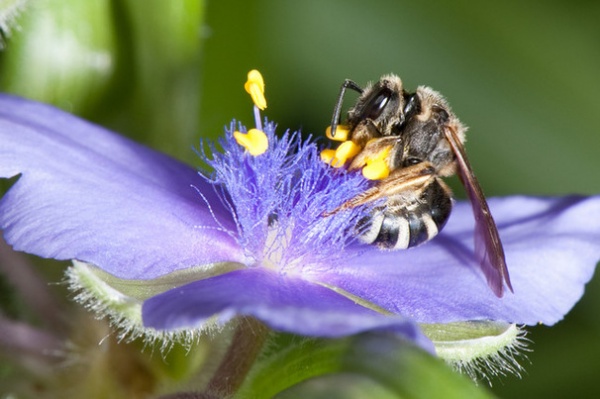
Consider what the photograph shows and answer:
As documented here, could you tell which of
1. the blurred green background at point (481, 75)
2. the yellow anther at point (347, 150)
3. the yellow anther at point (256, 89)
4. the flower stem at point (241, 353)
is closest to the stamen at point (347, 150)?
the yellow anther at point (347, 150)

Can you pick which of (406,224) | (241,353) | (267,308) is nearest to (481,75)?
(406,224)

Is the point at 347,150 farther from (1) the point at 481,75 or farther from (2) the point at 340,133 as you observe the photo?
(1) the point at 481,75

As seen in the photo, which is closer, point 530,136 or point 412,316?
point 412,316

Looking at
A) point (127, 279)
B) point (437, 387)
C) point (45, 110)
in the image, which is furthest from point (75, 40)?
point (437, 387)

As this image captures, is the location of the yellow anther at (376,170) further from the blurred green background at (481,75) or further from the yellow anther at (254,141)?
the blurred green background at (481,75)

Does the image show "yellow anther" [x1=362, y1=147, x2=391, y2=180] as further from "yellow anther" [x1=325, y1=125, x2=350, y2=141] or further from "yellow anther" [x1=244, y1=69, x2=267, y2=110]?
"yellow anther" [x1=244, y1=69, x2=267, y2=110]

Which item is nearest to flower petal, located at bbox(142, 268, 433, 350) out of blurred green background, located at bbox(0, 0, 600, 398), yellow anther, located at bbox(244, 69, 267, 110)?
yellow anther, located at bbox(244, 69, 267, 110)

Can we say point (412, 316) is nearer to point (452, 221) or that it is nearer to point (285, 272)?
point (285, 272)
